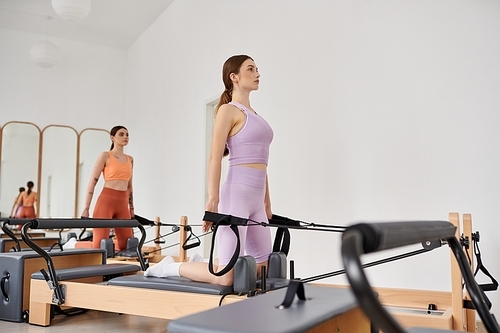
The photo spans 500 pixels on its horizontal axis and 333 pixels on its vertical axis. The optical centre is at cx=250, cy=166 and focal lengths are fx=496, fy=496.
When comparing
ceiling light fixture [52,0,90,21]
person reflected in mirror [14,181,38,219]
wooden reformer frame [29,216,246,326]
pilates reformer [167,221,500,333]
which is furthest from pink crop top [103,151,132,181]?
person reflected in mirror [14,181,38,219]

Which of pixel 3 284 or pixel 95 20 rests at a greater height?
pixel 95 20

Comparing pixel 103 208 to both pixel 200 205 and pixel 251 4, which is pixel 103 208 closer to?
pixel 200 205

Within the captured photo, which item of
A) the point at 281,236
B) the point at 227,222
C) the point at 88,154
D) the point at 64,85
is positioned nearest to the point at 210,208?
the point at 227,222

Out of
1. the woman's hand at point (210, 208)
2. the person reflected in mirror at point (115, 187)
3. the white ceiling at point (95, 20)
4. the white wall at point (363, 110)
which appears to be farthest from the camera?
the white ceiling at point (95, 20)

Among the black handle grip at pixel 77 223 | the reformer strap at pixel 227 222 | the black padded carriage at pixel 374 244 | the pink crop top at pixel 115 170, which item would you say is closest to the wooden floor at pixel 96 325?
the black handle grip at pixel 77 223

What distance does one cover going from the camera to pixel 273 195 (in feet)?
15.0

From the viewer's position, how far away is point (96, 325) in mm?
2668

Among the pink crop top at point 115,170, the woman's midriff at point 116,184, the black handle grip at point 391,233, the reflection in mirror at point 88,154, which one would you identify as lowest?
the black handle grip at point 391,233

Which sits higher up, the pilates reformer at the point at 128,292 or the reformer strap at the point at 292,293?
the reformer strap at the point at 292,293

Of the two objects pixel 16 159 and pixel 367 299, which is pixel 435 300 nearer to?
pixel 367 299

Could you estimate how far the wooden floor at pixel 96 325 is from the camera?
2.53 metres

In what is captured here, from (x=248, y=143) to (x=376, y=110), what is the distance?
1.44m

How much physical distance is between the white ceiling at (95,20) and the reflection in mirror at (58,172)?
1.63m

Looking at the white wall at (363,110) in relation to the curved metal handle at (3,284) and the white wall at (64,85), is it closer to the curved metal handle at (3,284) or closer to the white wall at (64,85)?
the curved metal handle at (3,284)
